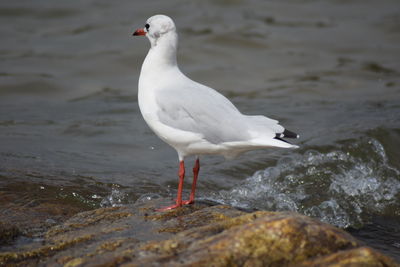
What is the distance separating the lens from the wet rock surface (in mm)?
3139

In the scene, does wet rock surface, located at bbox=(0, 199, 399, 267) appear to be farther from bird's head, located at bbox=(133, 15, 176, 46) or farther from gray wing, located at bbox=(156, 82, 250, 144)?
bird's head, located at bbox=(133, 15, 176, 46)

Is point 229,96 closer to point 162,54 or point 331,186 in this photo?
point 331,186

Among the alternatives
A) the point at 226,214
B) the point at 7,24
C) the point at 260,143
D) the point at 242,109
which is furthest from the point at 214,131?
the point at 7,24

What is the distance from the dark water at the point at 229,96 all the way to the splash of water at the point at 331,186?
2 cm

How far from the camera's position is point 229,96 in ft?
34.4

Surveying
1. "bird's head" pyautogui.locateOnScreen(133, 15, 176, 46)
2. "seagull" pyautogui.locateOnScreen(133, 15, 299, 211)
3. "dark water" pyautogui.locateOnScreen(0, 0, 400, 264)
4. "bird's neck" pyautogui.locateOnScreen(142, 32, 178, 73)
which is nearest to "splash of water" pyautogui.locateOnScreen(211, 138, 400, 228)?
"dark water" pyautogui.locateOnScreen(0, 0, 400, 264)

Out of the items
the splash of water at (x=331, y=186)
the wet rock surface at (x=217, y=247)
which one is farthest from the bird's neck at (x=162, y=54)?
the wet rock surface at (x=217, y=247)

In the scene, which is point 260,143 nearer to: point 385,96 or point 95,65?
point 385,96

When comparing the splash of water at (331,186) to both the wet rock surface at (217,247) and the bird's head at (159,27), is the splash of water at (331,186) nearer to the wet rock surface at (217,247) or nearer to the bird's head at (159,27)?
the bird's head at (159,27)

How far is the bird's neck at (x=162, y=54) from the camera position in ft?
16.5

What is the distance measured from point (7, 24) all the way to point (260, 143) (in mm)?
10050

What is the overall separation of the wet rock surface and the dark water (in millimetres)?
1670

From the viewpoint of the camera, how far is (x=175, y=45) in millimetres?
5105

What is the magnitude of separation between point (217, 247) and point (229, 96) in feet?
24.3
